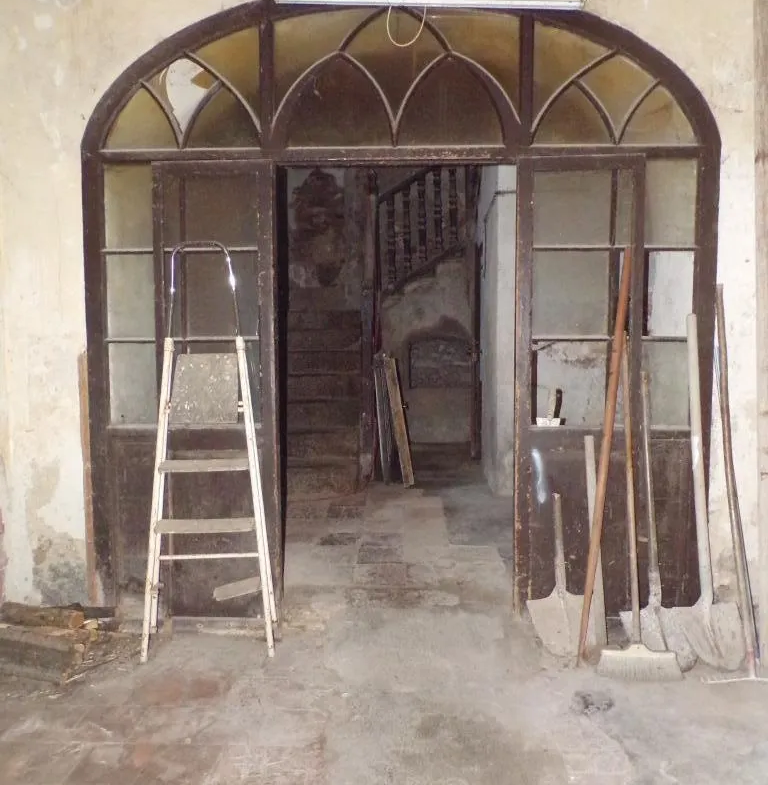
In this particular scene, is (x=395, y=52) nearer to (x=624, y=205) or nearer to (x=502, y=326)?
(x=624, y=205)

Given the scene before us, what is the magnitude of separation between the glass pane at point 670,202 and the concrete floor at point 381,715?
6.20ft

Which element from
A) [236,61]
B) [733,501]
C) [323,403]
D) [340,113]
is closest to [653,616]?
[733,501]

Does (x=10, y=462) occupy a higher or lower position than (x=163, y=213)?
lower

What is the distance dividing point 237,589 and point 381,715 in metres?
0.97

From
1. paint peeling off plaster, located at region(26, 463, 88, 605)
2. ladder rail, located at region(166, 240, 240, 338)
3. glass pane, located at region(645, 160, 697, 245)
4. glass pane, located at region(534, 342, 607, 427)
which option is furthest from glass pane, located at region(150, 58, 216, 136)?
glass pane, located at region(645, 160, 697, 245)

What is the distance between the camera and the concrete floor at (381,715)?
7.30 ft

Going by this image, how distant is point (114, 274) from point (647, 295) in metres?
2.49

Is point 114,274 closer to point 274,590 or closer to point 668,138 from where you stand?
point 274,590

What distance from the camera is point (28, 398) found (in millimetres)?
3221

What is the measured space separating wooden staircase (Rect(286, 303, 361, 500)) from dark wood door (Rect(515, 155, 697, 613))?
2.85 metres

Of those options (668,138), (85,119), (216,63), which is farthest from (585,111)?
(85,119)

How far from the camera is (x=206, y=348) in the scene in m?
3.21

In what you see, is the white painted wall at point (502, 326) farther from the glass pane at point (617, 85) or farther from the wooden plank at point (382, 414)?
the glass pane at point (617, 85)

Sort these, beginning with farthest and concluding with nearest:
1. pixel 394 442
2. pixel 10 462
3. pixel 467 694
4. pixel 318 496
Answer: pixel 394 442
pixel 318 496
pixel 10 462
pixel 467 694
